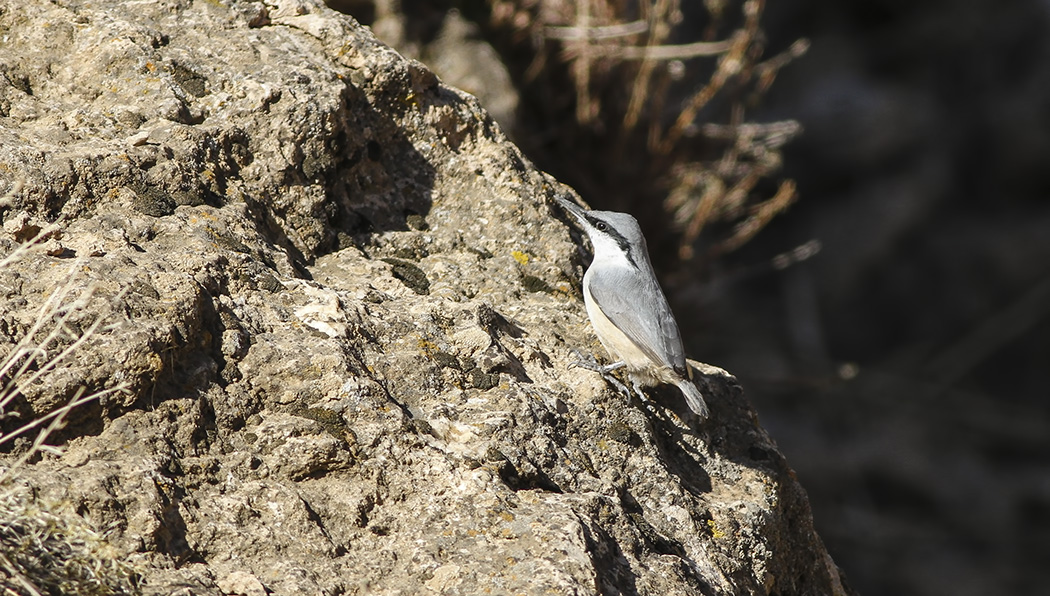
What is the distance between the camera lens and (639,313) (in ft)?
12.3

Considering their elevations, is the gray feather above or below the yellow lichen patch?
above

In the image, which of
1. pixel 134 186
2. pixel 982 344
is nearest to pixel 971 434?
pixel 982 344

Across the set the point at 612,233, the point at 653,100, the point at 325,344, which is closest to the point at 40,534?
the point at 325,344

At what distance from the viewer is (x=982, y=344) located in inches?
372

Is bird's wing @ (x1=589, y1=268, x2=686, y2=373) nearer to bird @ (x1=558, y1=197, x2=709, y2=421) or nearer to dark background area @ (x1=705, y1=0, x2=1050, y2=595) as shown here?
bird @ (x1=558, y1=197, x2=709, y2=421)

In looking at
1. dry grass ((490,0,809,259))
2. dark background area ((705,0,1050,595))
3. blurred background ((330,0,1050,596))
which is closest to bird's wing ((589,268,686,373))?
dry grass ((490,0,809,259))

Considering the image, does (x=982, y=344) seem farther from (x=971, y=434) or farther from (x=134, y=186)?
(x=134, y=186)

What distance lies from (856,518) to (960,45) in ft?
16.1

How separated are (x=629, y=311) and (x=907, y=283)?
721cm

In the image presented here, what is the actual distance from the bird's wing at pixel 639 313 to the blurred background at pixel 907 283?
15.8ft

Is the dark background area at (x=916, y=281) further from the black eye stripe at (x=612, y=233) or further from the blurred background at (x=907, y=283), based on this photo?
the black eye stripe at (x=612, y=233)

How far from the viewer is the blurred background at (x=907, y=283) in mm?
9125

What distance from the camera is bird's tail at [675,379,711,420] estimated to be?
324cm

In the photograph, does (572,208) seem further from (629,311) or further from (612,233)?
(629,311)
